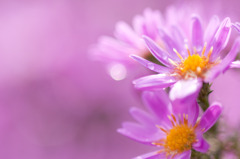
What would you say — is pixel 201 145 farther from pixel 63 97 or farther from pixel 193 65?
pixel 63 97

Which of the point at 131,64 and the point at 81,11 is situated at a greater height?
the point at 81,11

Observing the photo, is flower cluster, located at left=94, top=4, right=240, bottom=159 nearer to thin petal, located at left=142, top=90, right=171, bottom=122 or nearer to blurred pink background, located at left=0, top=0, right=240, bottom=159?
thin petal, located at left=142, top=90, right=171, bottom=122

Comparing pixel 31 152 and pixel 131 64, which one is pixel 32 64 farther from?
pixel 131 64

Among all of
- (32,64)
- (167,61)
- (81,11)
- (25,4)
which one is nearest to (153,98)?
(167,61)

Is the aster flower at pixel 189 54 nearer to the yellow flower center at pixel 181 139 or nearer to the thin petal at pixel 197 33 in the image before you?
the thin petal at pixel 197 33

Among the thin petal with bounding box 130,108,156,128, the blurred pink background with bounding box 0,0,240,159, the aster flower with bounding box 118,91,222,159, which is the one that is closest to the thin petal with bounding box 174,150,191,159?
the aster flower with bounding box 118,91,222,159

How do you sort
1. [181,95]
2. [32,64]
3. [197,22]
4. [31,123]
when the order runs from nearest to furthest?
1. [181,95]
2. [197,22]
3. [31,123]
4. [32,64]

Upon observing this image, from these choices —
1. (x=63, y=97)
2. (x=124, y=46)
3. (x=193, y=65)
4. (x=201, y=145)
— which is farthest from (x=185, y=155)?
(x=63, y=97)
